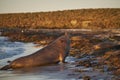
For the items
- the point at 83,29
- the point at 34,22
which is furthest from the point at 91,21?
the point at 34,22

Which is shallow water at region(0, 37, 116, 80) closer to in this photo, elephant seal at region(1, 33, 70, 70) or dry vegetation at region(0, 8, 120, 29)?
elephant seal at region(1, 33, 70, 70)

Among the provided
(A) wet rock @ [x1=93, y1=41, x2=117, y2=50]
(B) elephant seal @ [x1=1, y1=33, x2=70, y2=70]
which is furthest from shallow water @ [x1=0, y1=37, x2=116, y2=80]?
(A) wet rock @ [x1=93, y1=41, x2=117, y2=50]

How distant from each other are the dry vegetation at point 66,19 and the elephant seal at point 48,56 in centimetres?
21

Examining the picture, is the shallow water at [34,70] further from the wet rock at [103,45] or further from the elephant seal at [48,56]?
the wet rock at [103,45]

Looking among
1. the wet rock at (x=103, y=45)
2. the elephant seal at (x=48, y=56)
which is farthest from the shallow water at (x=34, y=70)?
the wet rock at (x=103, y=45)

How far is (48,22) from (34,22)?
0.65ft

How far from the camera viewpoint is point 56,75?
250 cm

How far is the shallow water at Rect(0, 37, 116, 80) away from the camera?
96.7 inches

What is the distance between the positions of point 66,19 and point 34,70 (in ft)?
2.56

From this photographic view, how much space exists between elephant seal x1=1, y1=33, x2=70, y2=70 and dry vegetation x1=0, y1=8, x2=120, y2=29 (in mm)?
209

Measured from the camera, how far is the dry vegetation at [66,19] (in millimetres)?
2928

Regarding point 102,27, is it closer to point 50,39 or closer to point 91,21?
point 91,21

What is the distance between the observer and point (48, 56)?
297 cm

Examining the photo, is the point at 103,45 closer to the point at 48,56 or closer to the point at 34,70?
the point at 48,56
